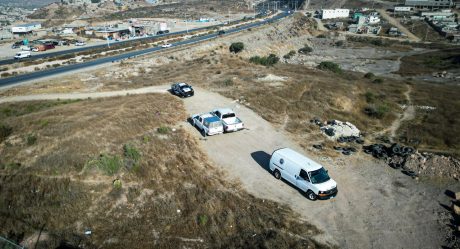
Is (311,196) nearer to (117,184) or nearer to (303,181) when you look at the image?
(303,181)

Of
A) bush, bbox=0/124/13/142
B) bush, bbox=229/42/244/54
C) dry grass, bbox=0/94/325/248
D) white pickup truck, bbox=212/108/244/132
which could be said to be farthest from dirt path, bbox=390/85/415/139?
bush, bbox=229/42/244/54

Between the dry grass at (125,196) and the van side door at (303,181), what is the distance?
6.84ft

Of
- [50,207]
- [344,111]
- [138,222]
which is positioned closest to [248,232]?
[138,222]

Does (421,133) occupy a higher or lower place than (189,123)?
lower

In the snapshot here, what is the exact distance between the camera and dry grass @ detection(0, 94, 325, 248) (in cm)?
1772

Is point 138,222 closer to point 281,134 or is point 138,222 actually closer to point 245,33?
point 281,134

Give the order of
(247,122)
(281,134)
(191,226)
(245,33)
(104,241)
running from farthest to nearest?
(245,33)
(247,122)
(281,134)
(191,226)
(104,241)

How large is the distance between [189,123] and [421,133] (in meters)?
24.9

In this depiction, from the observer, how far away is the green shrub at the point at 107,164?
75.2 feet

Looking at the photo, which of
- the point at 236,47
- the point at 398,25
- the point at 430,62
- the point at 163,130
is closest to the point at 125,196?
the point at 163,130

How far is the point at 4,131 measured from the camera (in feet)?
89.6

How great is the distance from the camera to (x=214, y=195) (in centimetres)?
2127

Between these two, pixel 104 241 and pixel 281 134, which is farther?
pixel 281 134

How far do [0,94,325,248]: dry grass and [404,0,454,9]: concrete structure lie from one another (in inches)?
8066
